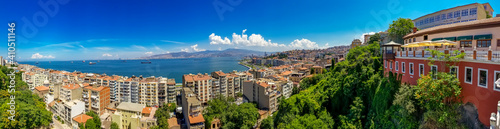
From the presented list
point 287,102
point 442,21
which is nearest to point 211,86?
point 287,102

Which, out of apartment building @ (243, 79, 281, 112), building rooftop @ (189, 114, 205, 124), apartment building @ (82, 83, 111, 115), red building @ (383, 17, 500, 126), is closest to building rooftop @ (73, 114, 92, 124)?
apartment building @ (82, 83, 111, 115)

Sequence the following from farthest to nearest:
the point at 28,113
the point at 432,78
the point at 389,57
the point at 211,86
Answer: the point at 211,86
the point at 28,113
the point at 389,57
the point at 432,78

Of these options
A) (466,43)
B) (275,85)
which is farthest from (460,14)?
(275,85)

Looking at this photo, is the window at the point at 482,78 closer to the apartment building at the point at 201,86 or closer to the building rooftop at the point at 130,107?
the building rooftop at the point at 130,107

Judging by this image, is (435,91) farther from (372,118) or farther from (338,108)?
(338,108)

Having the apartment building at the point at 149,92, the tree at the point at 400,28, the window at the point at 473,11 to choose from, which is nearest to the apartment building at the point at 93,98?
the apartment building at the point at 149,92

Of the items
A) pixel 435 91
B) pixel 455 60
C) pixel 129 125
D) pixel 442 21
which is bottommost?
pixel 129 125
